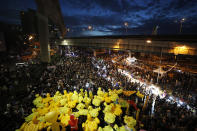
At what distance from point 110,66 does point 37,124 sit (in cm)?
1228

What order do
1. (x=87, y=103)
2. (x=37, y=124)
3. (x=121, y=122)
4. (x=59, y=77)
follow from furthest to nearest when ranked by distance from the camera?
1. (x=59, y=77)
2. (x=87, y=103)
3. (x=121, y=122)
4. (x=37, y=124)

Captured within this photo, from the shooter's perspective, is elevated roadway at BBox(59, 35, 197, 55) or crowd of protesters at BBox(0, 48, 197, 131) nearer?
crowd of protesters at BBox(0, 48, 197, 131)

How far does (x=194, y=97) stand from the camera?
9273 millimetres

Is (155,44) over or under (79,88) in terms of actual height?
over

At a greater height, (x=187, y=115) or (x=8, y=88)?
(x=8, y=88)

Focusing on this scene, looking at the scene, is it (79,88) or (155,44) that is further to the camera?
(155,44)

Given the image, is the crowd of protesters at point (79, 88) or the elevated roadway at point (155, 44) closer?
the crowd of protesters at point (79, 88)

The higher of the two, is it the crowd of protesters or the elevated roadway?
the elevated roadway

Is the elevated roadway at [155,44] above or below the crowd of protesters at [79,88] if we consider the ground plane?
above

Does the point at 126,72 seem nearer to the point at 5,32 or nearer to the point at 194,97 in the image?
the point at 194,97

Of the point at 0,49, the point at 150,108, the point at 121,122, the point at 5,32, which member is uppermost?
the point at 5,32

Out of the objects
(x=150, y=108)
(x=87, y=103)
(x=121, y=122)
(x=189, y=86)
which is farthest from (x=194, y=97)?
(x=87, y=103)

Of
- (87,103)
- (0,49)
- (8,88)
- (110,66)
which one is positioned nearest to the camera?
(87,103)

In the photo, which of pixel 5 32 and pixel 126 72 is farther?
pixel 126 72
